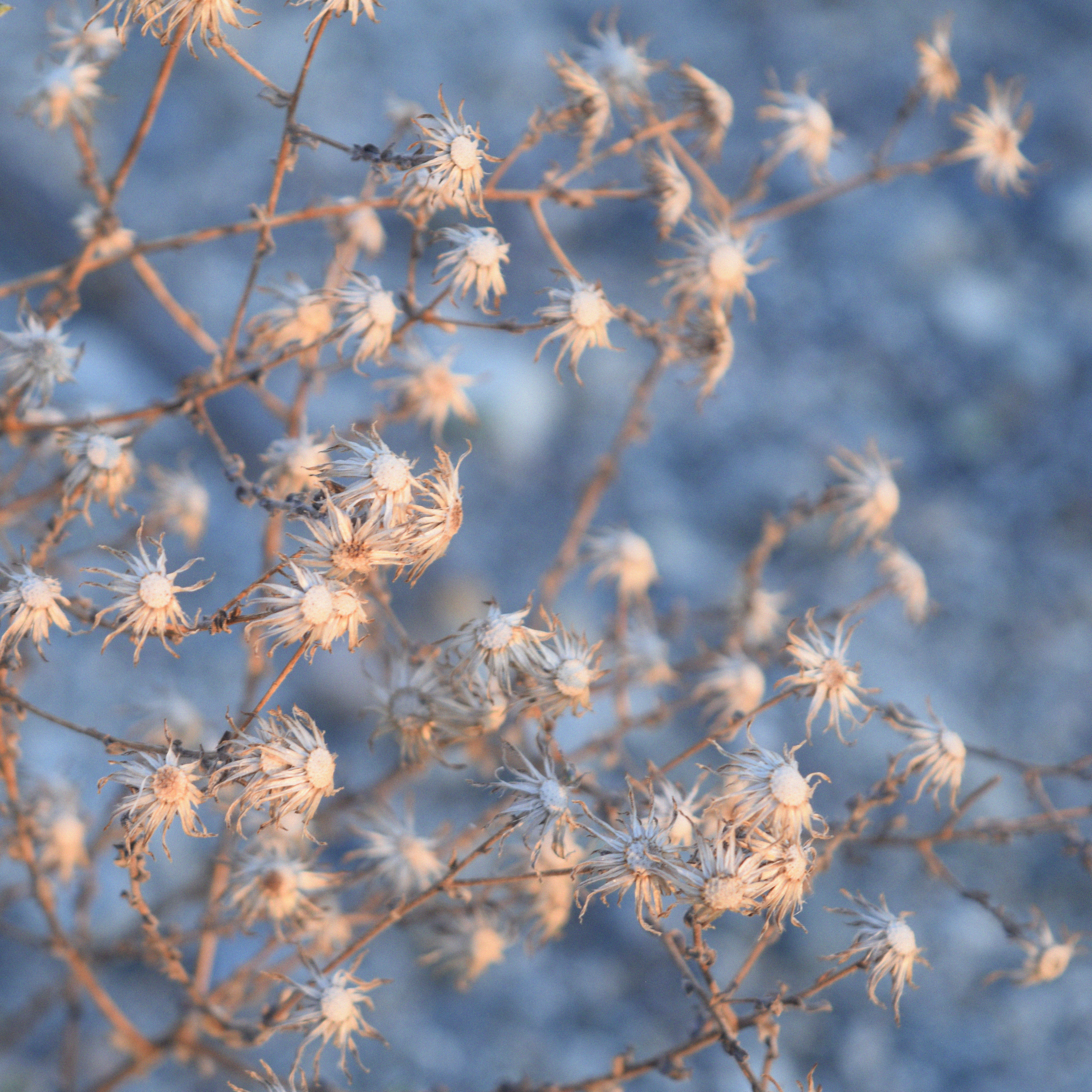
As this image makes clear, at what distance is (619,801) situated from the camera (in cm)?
45

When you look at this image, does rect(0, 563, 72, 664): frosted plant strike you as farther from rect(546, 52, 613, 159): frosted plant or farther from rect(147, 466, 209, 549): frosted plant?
rect(546, 52, 613, 159): frosted plant

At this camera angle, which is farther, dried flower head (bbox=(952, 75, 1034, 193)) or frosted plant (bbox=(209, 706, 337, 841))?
dried flower head (bbox=(952, 75, 1034, 193))

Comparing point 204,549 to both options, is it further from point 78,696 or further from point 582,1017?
point 582,1017

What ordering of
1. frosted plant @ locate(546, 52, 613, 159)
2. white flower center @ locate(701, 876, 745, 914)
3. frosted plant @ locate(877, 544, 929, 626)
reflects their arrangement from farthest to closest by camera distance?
frosted plant @ locate(877, 544, 929, 626), frosted plant @ locate(546, 52, 613, 159), white flower center @ locate(701, 876, 745, 914)

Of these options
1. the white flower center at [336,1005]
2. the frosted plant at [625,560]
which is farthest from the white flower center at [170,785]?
the frosted plant at [625,560]

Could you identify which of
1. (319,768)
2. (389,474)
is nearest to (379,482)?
(389,474)

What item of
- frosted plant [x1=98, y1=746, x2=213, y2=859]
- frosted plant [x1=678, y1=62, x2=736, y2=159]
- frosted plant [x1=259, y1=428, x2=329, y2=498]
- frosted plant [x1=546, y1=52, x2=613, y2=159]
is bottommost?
frosted plant [x1=98, y1=746, x2=213, y2=859]

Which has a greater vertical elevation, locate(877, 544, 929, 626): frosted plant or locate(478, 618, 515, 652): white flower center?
locate(877, 544, 929, 626): frosted plant

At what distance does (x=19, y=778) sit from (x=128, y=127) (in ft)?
2.11

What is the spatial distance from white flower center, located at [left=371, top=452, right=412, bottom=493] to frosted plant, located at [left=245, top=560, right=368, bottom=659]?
38 mm

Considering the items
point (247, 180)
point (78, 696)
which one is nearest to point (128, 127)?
point (247, 180)

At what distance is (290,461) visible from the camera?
447 millimetres

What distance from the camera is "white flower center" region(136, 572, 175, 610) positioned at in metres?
0.36

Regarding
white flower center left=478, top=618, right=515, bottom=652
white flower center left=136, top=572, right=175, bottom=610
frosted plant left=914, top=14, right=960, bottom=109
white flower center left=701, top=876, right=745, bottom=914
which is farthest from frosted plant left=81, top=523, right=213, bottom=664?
frosted plant left=914, top=14, right=960, bottom=109
